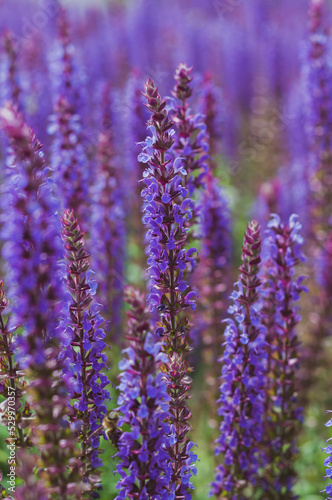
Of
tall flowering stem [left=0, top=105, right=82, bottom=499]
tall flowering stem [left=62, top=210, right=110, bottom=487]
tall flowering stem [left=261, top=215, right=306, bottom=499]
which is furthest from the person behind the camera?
tall flowering stem [left=261, top=215, right=306, bottom=499]

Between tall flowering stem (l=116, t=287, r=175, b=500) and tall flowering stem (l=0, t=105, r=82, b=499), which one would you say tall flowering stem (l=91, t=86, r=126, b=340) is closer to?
tall flowering stem (l=116, t=287, r=175, b=500)

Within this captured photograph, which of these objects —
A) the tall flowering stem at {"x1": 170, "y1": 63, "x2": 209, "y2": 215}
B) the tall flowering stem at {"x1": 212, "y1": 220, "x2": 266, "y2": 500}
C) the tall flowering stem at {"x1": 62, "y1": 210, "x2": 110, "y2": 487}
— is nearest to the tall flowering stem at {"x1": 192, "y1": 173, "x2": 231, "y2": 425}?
the tall flowering stem at {"x1": 170, "y1": 63, "x2": 209, "y2": 215}

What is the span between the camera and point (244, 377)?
3.44 meters

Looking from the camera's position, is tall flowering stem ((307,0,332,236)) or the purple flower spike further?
tall flowering stem ((307,0,332,236))

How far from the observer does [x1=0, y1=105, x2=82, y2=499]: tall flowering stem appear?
2189 mm

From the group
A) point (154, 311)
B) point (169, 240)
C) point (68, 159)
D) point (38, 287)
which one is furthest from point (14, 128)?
point (154, 311)

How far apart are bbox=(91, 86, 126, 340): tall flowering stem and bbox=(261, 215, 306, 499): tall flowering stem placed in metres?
2.36

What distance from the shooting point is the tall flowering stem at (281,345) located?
151 inches

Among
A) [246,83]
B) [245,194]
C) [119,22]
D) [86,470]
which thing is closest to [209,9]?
[119,22]

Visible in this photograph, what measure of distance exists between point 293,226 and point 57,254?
6.80 ft

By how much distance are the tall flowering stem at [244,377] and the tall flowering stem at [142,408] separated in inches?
33.5

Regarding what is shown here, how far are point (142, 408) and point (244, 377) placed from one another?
3.63ft

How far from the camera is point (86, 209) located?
581 centimetres

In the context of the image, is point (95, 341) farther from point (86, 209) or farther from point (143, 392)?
point (86, 209)
